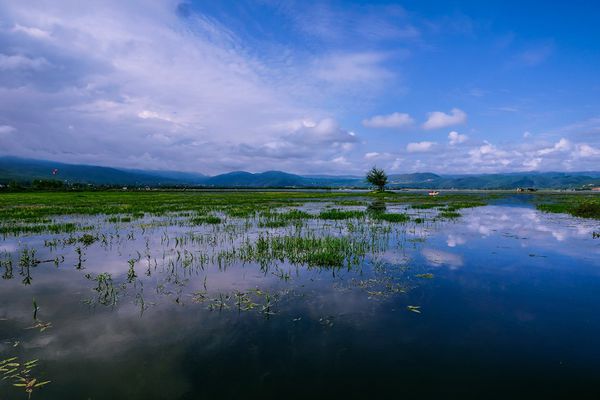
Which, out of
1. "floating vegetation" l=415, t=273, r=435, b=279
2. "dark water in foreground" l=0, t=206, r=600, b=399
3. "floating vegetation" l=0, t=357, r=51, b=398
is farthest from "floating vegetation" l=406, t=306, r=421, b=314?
"floating vegetation" l=0, t=357, r=51, b=398

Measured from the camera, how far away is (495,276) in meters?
14.3

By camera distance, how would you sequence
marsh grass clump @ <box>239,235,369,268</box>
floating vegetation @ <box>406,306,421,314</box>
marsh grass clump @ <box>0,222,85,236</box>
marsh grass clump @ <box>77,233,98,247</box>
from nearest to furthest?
floating vegetation @ <box>406,306,421,314</box> → marsh grass clump @ <box>239,235,369,268</box> → marsh grass clump @ <box>77,233,98,247</box> → marsh grass clump @ <box>0,222,85,236</box>

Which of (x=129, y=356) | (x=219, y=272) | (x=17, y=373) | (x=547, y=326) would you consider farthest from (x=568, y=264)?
(x=17, y=373)

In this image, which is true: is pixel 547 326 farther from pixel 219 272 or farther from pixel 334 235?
pixel 334 235

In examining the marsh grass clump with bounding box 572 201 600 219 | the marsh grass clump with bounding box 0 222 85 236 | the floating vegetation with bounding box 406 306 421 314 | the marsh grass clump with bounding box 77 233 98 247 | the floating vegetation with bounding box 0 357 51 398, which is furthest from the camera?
the marsh grass clump with bounding box 572 201 600 219

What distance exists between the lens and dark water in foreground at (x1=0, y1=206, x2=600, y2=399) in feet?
22.1

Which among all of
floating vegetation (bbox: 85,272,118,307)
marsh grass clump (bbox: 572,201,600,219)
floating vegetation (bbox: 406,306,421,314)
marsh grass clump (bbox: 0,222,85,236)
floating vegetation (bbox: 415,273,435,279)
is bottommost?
floating vegetation (bbox: 85,272,118,307)

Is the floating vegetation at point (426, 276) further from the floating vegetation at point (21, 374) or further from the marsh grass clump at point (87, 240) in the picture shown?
the marsh grass clump at point (87, 240)

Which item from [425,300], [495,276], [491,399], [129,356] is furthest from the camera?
[495,276]

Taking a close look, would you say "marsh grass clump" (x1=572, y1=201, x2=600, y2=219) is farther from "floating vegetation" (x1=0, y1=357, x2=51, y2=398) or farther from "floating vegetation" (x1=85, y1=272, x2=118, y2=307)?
"floating vegetation" (x1=0, y1=357, x2=51, y2=398)

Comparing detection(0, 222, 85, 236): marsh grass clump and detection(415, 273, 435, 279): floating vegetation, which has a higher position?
detection(0, 222, 85, 236): marsh grass clump

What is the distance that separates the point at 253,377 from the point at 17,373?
505 centimetres

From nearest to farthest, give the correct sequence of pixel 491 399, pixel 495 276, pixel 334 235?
pixel 491 399
pixel 495 276
pixel 334 235

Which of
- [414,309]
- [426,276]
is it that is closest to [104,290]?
[414,309]
